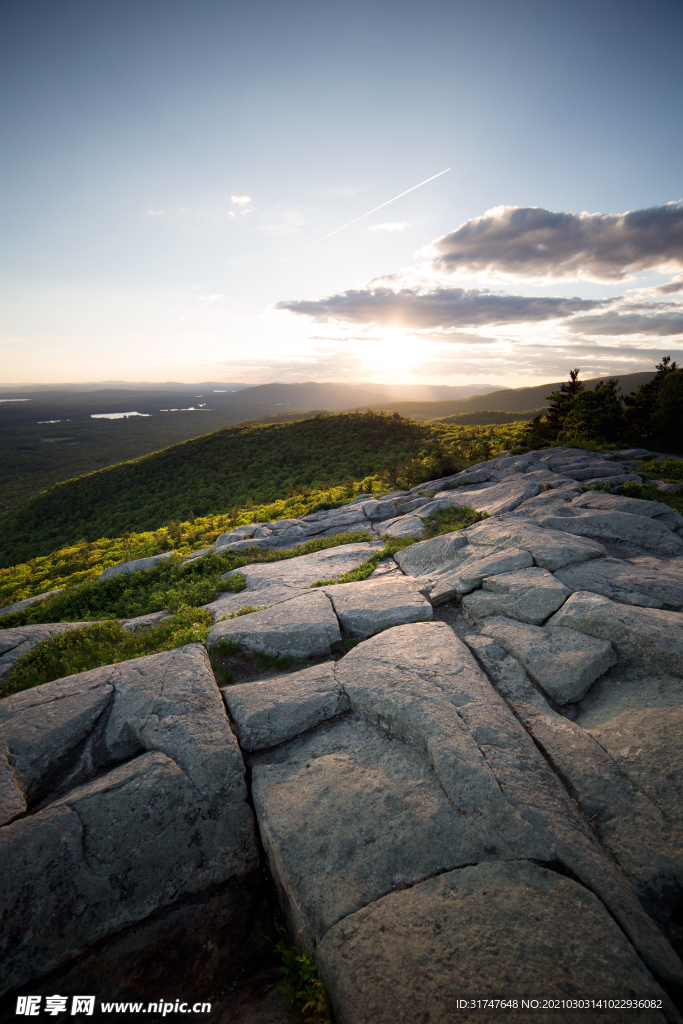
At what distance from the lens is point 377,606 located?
31.1 feet

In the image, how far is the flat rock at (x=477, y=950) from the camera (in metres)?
3.59

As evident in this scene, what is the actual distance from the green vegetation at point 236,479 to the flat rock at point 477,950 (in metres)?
18.9

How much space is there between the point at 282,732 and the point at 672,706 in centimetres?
625

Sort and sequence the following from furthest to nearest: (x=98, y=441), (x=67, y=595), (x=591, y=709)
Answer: (x=98, y=441) → (x=67, y=595) → (x=591, y=709)

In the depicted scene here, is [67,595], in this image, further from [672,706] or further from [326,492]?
[326,492]

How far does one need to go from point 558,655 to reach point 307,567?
27.0 ft

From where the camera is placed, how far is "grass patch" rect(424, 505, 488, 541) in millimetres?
14492

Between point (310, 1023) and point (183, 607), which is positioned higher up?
point (183, 607)

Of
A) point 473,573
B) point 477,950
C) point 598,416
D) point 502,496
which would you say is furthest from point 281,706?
point 598,416

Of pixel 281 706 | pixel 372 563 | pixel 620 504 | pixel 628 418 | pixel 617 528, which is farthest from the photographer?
pixel 628 418

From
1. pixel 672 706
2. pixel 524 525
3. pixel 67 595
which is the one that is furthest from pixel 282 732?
pixel 67 595

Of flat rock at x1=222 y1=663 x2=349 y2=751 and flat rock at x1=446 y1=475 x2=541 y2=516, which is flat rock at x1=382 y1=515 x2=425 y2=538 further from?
flat rock at x1=222 y1=663 x2=349 y2=751

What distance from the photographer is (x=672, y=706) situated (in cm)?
597

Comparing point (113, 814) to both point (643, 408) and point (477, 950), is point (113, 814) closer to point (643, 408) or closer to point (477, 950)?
point (477, 950)
